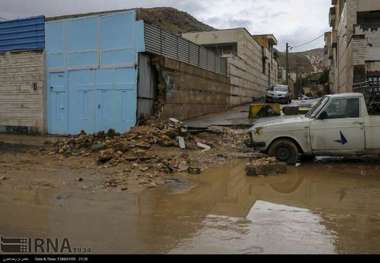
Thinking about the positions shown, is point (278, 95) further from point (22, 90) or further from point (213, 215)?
point (213, 215)

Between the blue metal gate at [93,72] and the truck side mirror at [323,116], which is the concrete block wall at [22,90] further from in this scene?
the truck side mirror at [323,116]

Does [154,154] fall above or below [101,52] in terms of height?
below

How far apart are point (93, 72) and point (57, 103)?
2.60 m

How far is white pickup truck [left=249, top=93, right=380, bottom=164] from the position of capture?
11555mm

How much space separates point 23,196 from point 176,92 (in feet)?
42.4

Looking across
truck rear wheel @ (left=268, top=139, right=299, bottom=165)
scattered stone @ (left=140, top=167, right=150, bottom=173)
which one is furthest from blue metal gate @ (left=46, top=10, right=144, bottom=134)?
truck rear wheel @ (left=268, top=139, right=299, bottom=165)

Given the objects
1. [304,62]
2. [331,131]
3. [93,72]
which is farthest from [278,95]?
[304,62]

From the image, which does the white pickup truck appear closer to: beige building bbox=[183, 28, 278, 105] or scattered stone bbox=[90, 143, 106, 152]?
scattered stone bbox=[90, 143, 106, 152]

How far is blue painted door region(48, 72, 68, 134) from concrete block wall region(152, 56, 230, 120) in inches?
169

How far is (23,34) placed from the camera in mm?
21875

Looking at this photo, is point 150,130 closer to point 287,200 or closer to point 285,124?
point 285,124

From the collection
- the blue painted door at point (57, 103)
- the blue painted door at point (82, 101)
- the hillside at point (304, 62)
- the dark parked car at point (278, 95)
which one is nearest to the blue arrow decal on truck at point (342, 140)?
the blue painted door at point (82, 101)
